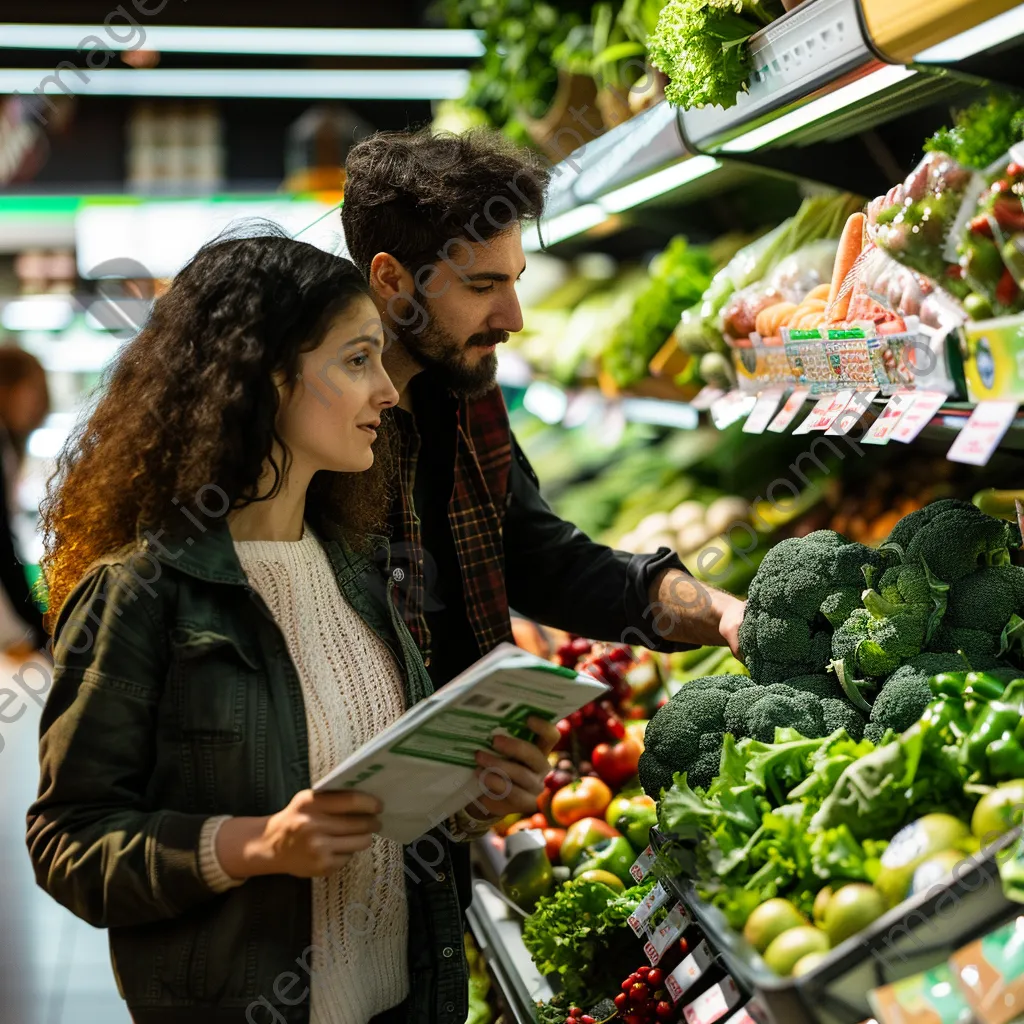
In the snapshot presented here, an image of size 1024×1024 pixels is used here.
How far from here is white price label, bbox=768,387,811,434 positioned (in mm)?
→ 2008

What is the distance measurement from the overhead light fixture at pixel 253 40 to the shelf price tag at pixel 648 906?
5246 mm

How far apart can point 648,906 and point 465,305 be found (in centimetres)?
105

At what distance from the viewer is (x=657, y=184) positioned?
104 inches

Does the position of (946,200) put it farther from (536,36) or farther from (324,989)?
(536,36)

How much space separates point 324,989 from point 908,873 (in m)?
0.78

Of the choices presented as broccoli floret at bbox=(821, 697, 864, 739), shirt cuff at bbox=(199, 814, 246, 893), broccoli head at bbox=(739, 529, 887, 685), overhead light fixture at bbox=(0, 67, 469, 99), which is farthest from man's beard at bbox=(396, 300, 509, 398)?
overhead light fixture at bbox=(0, 67, 469, 99)

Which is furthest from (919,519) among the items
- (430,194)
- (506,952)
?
(506,952)

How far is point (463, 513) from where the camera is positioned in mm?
2266

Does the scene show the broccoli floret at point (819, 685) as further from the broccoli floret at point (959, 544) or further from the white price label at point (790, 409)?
the white price label at point (790, 409)

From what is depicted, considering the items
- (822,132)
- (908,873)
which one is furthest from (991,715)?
(822,132)

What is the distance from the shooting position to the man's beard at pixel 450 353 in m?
2.11

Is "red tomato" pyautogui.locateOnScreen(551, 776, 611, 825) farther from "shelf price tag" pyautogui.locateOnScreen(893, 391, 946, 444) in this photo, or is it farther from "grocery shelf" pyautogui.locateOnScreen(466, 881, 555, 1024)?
"shelf price tag" pyautogui.locateOnScreen(893, 391, 946, 444)

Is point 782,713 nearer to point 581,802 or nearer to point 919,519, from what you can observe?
point 919,519

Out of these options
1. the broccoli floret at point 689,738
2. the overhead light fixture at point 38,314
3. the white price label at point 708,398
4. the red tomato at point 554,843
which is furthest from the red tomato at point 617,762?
the overhead light fixture at point 38,314
